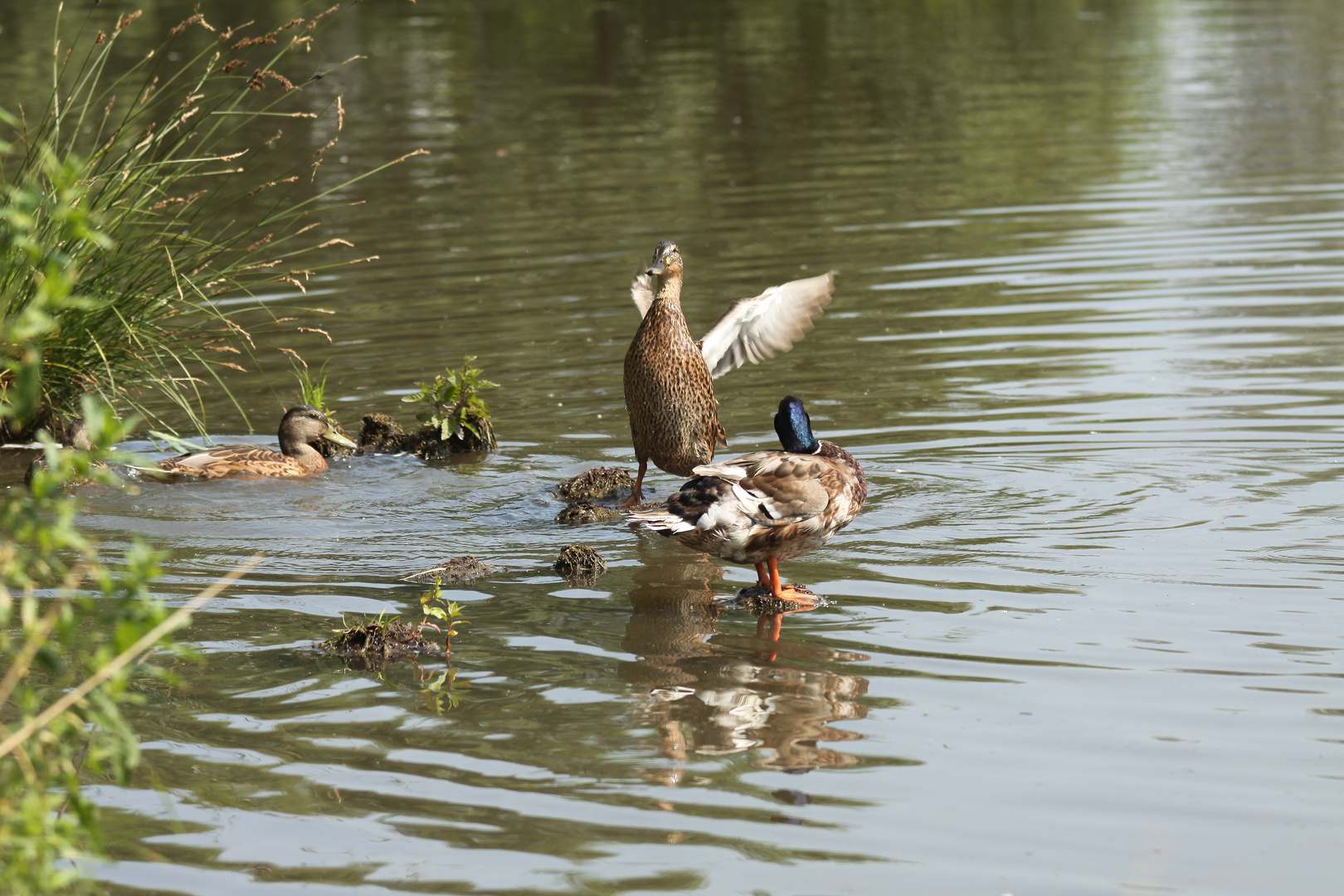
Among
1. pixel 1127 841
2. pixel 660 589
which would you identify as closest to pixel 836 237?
pixel 660 589

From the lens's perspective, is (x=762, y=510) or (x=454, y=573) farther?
(x=454, y=573)

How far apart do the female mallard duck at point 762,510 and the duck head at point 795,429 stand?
0.66 feet

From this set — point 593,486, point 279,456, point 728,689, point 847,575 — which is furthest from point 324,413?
point 728,689

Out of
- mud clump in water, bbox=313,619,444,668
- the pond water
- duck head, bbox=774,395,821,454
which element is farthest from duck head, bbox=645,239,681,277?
mud clump in water, bbox=313,619,444,668

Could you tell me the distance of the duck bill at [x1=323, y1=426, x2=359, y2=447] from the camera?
8328 millimetres

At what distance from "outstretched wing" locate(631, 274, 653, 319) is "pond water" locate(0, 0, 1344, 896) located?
253 mm

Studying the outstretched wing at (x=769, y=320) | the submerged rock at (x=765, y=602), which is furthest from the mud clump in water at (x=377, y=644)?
the outstretched wing at (x=769, y=320)

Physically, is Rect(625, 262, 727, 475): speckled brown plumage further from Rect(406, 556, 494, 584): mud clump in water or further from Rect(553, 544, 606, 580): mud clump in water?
Rect(406, 556, 494, 584): mud clump in water

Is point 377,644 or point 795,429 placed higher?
point 795,429

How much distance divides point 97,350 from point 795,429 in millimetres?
3557

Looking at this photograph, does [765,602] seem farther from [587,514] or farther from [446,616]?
[587,514]

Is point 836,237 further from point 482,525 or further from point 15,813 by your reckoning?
point 15,813

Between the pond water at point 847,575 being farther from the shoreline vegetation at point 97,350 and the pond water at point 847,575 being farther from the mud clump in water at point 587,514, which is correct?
the shoreline vegetation at point 97,350

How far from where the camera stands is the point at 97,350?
285 inches
